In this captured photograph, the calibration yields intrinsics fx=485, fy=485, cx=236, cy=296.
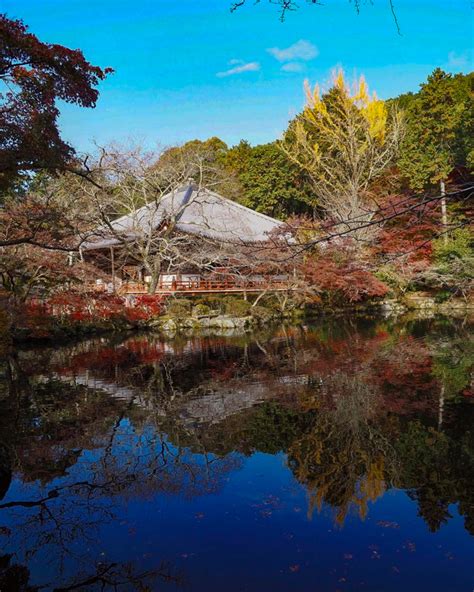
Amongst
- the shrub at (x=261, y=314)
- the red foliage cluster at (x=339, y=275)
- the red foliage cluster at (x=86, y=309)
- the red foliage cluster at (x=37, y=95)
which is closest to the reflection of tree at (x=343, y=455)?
the red foliage cluster at (x=37, y=95)

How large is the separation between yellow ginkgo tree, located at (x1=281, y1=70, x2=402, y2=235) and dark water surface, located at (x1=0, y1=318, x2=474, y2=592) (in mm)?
18274

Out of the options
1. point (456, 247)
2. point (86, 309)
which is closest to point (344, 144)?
point (456, 247)

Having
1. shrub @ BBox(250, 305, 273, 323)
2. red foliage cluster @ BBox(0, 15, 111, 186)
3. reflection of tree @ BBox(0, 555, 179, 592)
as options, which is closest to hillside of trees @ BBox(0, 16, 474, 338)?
red foliage cluster @ BBox(0, 15, 111, 186)

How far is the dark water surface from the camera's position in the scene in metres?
3.48

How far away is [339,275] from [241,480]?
52.8 feet

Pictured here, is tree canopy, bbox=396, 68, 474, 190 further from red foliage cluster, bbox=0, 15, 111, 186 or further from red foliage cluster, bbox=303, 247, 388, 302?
red foliage cluster, bbox=0, 15, 111, 186

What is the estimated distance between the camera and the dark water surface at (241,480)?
3.48 m

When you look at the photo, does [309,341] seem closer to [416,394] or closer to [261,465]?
[416,394]

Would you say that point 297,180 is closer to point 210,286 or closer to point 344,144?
point 344,144

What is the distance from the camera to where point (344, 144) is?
86.0 ft

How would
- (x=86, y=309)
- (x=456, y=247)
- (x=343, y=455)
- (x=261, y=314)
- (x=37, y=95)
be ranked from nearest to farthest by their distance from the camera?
(x=343, y=455)
(x=37, y=95)
(x=86, y=309)
(x=261, y=314)
(x=456, y=247)

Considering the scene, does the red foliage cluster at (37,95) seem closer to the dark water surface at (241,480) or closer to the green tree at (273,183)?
the dark water surface at (241,480)

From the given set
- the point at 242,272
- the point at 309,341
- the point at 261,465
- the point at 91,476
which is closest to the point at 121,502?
the point at 91,476

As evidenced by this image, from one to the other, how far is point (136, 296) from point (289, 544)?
15298 mm
